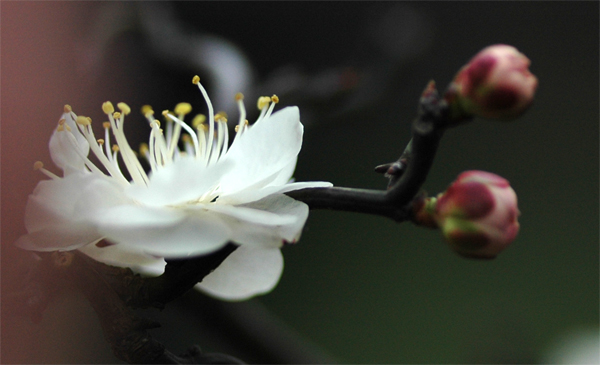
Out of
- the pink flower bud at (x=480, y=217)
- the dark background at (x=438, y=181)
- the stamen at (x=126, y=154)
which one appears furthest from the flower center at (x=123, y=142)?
the dark background at (x=438, y=181)

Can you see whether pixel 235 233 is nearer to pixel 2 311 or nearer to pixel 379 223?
pixel 2 311

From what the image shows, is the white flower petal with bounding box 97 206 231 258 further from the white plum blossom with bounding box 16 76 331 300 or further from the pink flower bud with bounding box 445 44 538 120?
the pink flower bud with bounding box 445 44 538 120

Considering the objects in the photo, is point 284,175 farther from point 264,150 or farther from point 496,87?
point 496,87

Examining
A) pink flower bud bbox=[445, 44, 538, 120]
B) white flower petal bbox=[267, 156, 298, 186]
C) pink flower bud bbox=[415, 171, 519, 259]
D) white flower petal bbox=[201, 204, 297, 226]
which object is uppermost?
pink flower bud bbox=[445, 44, 538, 120]

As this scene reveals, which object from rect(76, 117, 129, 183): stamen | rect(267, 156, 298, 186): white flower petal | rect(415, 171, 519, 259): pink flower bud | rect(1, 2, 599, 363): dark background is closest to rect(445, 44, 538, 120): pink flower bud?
rect(415, 171, 519, 259): pink flower bud

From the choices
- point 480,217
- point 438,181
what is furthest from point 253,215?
point 438,181
